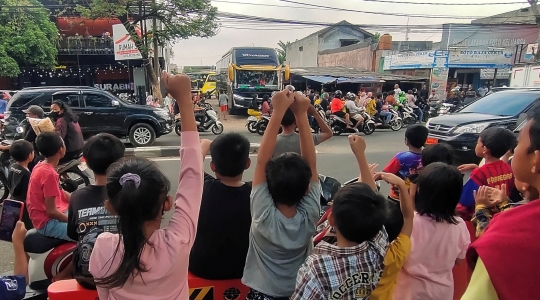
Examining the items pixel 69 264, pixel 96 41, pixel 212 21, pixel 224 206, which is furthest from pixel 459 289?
pixel 96 41

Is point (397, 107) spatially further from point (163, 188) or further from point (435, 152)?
point (163, 188)

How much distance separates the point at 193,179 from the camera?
1.56 metres

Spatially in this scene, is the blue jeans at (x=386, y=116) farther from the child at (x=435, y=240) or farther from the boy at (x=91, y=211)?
the boy at (x=91, y=211)

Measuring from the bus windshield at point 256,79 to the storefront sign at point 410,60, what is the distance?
10897 millimetres

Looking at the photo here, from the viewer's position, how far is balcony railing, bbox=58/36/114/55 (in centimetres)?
2045

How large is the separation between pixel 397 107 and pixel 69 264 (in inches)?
599

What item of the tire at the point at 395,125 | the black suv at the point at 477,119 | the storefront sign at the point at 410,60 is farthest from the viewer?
the storefront sign at the point at 410,60

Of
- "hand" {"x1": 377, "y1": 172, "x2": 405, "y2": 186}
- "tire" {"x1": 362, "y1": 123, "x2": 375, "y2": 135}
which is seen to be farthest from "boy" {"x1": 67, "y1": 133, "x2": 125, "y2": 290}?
"tire" {"x1": 362, "y1": 123, "x2": 375, "y2": 135}

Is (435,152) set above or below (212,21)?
below

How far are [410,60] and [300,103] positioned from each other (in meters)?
25.3

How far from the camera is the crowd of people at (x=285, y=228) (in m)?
1.05

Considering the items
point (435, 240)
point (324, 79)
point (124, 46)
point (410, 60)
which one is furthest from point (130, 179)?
point (410, 60)

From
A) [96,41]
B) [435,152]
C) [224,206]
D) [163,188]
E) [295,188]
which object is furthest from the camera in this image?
[96,41]

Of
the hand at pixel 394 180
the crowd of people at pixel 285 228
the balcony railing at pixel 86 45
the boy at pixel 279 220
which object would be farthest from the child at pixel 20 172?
the balcony railing at pixel 86 45
